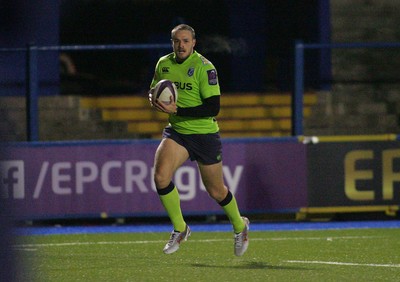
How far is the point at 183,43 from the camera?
27.2 feet

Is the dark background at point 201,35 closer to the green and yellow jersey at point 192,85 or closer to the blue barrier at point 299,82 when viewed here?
the blue barrier at point 299,82

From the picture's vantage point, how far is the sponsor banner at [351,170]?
1306cm

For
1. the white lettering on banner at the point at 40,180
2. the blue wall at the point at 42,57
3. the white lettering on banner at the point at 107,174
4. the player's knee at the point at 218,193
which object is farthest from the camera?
the blue wall at the point at 42,57

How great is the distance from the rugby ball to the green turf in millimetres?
1283

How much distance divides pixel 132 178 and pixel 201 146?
434cm

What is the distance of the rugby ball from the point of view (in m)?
8.05

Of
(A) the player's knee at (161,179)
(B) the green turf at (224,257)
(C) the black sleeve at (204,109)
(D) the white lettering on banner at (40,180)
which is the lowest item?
(B) the green turf at (224,257)

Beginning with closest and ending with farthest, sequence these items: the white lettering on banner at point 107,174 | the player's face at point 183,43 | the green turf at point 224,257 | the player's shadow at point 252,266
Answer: the green turf at point 224,257
the player's shadow at point 252,266
the player's face at point 183,43
the white lettering on banner at point 107,174

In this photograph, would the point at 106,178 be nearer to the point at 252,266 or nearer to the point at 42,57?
the point at 252,266

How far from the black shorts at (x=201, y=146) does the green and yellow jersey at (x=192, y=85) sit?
4 cm

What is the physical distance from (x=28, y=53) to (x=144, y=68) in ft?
27.1

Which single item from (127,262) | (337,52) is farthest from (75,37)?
(127,262)

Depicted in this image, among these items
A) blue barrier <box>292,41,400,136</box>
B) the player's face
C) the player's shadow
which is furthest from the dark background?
the player's shadow

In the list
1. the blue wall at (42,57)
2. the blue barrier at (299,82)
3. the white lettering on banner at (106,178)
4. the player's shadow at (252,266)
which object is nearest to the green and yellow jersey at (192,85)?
the player's shadow at (252,266)
